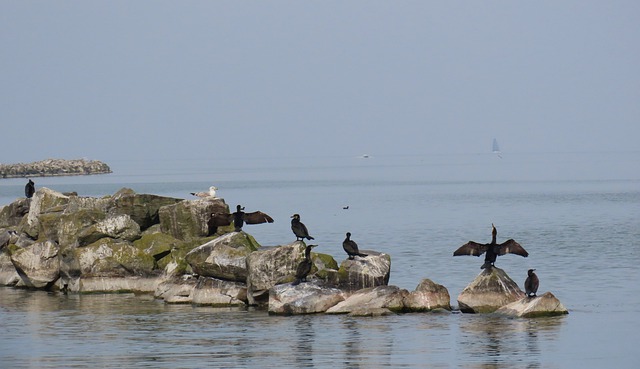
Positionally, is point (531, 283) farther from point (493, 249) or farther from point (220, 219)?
point (220, 219)

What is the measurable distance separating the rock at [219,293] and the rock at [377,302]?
370 centimetres

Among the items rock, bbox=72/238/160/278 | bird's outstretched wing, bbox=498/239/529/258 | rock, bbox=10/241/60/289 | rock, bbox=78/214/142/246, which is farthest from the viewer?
rock, bbox=10/241/60/289

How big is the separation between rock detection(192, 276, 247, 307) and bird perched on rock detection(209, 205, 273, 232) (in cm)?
254

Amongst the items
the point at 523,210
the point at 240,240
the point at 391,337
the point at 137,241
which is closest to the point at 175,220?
the point at 137,241

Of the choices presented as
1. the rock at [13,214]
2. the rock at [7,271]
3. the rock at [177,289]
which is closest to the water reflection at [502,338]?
the rock at [177,289]

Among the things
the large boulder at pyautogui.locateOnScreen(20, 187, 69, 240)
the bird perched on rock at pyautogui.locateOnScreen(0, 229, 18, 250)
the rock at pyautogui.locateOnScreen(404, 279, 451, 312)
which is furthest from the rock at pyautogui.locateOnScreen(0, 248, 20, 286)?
the rock at pyautogui.locateOnScreen(404, 279, 451, 312)

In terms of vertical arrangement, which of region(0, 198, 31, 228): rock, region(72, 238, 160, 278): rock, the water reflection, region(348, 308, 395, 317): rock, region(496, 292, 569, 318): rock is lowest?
the water reflection

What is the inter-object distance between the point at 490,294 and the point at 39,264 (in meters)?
16.5

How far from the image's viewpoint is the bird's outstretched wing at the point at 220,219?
117 feet

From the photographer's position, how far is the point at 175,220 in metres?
36.3

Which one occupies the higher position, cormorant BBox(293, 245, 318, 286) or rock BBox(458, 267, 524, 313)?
cormorant BBox(293, 245, 318, 286)

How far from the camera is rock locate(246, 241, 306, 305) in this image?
30.5 m

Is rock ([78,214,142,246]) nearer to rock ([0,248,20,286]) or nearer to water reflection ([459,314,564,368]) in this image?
rock ([0,248,20,286])

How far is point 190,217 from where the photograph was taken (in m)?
36.0
